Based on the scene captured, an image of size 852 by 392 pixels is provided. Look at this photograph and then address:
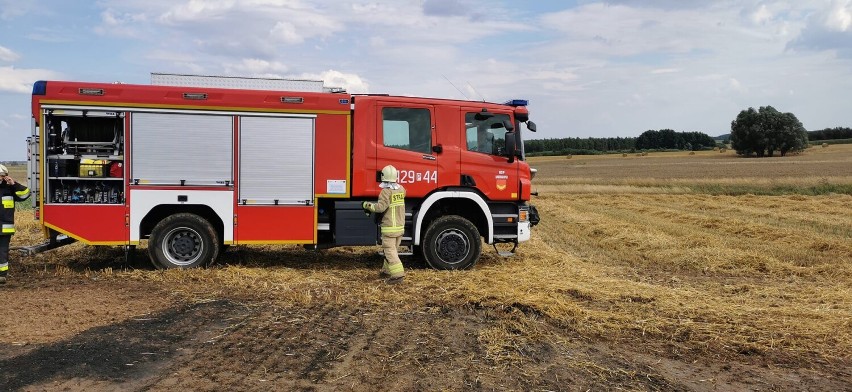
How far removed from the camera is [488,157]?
10.3 meters

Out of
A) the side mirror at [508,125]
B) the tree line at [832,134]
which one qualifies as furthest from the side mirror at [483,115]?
the tree line at [832,134]

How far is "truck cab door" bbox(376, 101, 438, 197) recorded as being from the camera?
9930mm

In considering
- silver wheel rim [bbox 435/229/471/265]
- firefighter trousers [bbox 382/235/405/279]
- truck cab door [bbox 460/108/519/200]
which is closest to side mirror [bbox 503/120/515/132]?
truck cab door [bbox 460/108/519/200]

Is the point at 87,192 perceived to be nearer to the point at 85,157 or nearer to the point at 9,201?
the point at 85,157

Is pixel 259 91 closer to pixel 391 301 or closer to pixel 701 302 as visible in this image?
pixel 391 301

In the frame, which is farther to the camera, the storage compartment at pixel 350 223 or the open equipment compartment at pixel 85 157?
the storage compartment at pixel 350 223

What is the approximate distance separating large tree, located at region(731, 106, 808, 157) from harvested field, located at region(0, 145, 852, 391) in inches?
2759

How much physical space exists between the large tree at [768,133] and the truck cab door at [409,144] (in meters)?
75.8

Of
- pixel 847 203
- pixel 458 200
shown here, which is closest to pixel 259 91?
pixel 458 200

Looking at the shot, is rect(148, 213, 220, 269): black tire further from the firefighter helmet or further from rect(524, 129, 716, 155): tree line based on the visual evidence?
rect(524, 129, 716, 155): tree line

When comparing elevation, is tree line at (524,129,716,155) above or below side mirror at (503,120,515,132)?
above

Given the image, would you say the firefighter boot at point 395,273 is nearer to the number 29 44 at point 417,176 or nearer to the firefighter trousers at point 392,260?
the firefighter trousers at point 392,260

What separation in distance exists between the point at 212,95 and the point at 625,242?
361 inches

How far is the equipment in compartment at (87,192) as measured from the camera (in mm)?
9320
